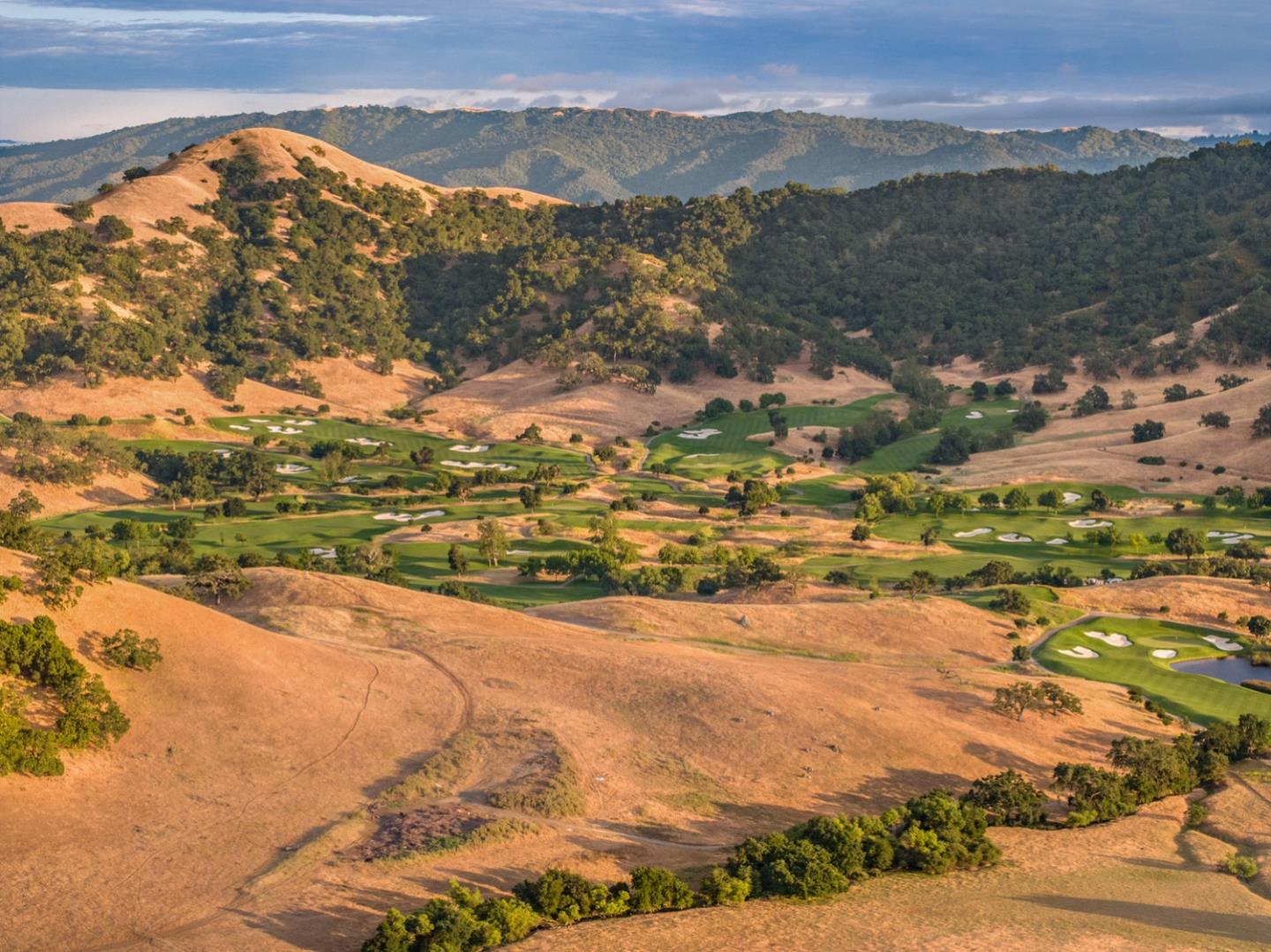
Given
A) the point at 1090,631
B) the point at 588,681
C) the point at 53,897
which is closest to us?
the point at 53,897

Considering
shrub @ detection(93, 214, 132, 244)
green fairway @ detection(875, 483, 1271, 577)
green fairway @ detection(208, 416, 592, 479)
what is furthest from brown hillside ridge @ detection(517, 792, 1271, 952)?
shrub @ detection(93, 214, 132, 244)

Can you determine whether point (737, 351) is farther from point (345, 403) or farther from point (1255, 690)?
point (1255, 690)

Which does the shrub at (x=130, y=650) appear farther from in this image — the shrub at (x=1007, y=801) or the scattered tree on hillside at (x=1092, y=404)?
the scattered tree on hillside at (x=1092, y=404)

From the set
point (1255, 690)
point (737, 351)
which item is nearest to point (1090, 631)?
point (1255, 690)

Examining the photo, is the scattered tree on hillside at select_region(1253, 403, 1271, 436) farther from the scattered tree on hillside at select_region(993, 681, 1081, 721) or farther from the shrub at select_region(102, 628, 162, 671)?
the shrub at select_region(102, 628, 162, 671)

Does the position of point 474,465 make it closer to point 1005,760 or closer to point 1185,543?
point 1185,543

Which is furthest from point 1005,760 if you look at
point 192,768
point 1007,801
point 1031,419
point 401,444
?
point 401,444
